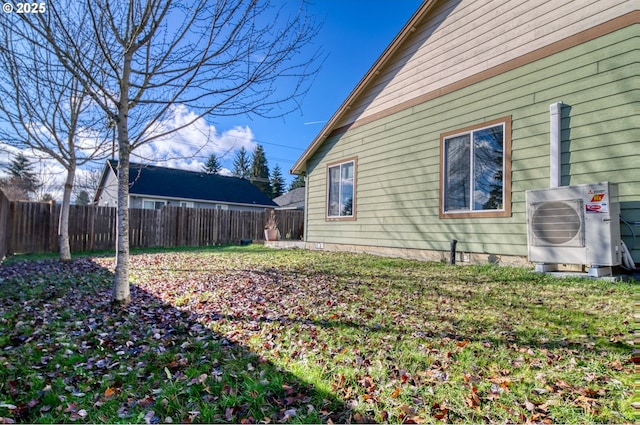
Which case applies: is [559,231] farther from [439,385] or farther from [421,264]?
[439,385]

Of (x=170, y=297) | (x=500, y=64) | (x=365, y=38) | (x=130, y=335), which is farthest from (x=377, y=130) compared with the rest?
(x=130, y=335)

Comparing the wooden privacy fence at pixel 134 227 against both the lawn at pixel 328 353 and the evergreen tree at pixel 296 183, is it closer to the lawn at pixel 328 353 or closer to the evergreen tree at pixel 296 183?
the lawn at pixel 328 353

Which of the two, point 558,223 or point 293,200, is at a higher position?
point 293,200

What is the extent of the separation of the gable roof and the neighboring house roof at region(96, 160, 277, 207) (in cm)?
1238

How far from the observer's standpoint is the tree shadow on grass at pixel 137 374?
1.89 m

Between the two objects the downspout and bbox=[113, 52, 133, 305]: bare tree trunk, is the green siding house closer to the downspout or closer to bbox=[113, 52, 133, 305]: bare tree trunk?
the downspout

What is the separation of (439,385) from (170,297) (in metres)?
3.67

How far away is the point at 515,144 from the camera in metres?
5.43

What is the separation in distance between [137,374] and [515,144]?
5.85 metres

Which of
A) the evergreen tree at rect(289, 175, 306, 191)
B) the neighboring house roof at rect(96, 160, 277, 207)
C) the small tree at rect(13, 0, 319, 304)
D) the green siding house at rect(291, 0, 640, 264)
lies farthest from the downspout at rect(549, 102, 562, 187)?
the evergreen tree at rect(289, 175, 306, 191)

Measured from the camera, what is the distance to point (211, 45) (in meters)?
4.14

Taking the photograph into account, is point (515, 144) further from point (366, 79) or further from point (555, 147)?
point (366, 79)

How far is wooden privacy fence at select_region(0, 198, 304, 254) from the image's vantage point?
409 inches

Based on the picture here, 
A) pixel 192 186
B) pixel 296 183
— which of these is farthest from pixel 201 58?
pixel 296 183
